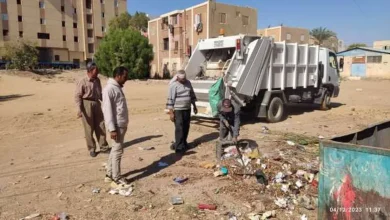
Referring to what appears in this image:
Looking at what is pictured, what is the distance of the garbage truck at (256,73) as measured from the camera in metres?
8.11

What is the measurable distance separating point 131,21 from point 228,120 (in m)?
47.6

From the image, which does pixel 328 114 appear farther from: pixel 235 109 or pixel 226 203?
pixel 226 203

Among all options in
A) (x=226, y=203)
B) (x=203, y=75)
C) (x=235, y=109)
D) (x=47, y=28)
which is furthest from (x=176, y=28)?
(x=226, y=203)

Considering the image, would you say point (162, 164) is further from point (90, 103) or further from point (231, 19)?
point (231, 19)

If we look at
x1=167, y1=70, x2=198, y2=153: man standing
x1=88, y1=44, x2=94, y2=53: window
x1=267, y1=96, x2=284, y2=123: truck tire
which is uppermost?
x1=88, y1=44, x2=94, y2=53: window

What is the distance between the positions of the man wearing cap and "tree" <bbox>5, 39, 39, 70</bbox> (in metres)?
32.7

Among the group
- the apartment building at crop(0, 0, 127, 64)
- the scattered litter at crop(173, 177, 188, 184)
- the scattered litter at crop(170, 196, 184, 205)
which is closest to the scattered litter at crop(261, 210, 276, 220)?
the scattered litter at crop(170, 196, 184, 205)

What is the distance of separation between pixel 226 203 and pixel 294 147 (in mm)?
2678

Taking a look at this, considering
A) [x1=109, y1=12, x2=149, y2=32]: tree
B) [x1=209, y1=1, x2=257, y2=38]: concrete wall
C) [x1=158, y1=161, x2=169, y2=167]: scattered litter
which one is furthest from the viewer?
[x1=109, y1=12, x2=149, y2=32]: tree

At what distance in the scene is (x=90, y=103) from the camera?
5.88 meters

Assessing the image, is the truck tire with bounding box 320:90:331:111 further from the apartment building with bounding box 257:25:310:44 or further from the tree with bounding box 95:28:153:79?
the apartment building with bounding box 257:25:310:44

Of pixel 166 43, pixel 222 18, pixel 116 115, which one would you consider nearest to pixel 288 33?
pixel 222 18

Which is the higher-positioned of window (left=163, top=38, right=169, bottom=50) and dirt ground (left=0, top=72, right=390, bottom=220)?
window (left=163, top=38, right=169, bottom=50)

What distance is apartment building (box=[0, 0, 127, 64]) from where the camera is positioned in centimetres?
4741
